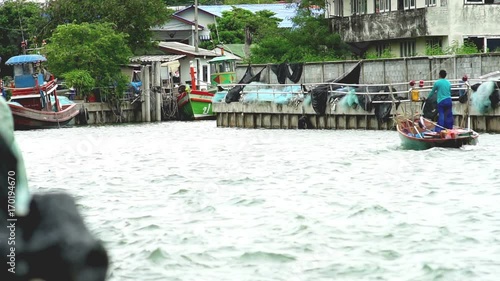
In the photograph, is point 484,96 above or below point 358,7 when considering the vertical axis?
below

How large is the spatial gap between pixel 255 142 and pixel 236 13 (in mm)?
47661

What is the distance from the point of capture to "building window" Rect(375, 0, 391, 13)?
49.8m

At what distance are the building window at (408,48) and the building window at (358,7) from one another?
3.39 metres

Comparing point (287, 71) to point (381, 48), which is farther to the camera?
point (381, 48)

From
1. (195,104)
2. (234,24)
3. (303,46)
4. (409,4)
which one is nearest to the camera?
(409,4)

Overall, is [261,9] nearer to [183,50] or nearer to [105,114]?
[183,50]

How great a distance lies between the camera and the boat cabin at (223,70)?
6225cm

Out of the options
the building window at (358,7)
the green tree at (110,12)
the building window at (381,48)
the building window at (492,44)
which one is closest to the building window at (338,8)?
the building window at (358,7)

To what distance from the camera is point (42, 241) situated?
232 centimetres

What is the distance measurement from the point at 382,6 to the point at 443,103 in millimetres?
26871

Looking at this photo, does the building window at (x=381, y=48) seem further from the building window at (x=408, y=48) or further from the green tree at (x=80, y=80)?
the green tree at (x=80, y=80)

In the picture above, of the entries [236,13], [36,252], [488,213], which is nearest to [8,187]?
[36,252]

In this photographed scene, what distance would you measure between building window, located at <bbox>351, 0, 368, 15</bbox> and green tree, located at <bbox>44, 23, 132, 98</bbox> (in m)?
14.2

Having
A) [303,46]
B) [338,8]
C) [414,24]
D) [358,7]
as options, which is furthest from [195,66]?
[414,24]
